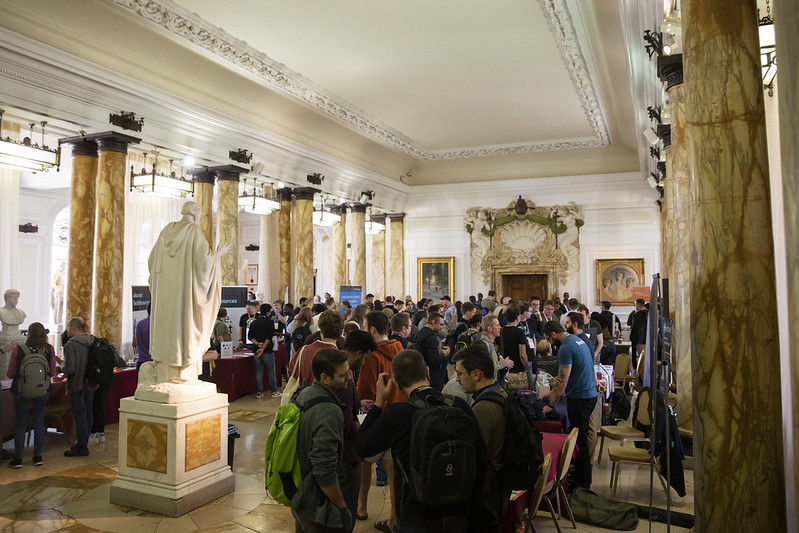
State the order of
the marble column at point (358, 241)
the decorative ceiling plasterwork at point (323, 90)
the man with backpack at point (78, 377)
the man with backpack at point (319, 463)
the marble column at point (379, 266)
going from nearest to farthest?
the man with backpack at point (319, 463) → the man with backpack at point (78, 377) → the decorative ceiling plasterwork at point (323, 90) → the marble column at point (358, 241) → the marble column at point (379, 266)

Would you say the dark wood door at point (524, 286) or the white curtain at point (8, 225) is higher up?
the white curtain at point (8, 225)

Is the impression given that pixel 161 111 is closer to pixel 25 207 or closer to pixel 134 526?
pixel 134 526

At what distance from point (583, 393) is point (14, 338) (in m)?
8.36

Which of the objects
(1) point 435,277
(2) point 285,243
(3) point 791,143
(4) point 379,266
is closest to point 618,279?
(1) point 435,277

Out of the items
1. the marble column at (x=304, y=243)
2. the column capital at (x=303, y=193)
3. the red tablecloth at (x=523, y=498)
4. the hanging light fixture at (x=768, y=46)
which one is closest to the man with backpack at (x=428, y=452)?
the red tablecloth at (x=523, y=498)

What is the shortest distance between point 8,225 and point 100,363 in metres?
7.35

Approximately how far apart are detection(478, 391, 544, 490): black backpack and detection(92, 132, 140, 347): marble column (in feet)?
26.5

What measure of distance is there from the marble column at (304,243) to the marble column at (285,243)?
2.84 feet

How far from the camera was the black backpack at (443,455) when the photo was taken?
2281 millimetres

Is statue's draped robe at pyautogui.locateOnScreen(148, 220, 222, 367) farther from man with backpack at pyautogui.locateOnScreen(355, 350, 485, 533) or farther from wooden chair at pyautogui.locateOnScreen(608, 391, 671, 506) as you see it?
wooden chair at pyautogui.locateOnScreen(608, 391, 671, 506)

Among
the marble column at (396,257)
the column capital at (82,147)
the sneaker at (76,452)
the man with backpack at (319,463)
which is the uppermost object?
the column capital at (82,147)

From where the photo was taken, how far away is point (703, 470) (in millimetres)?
2906

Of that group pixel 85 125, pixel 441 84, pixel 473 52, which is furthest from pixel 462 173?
pixel 85 125

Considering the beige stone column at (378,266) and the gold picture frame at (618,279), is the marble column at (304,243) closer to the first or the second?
the beige stone column at (378,266)
